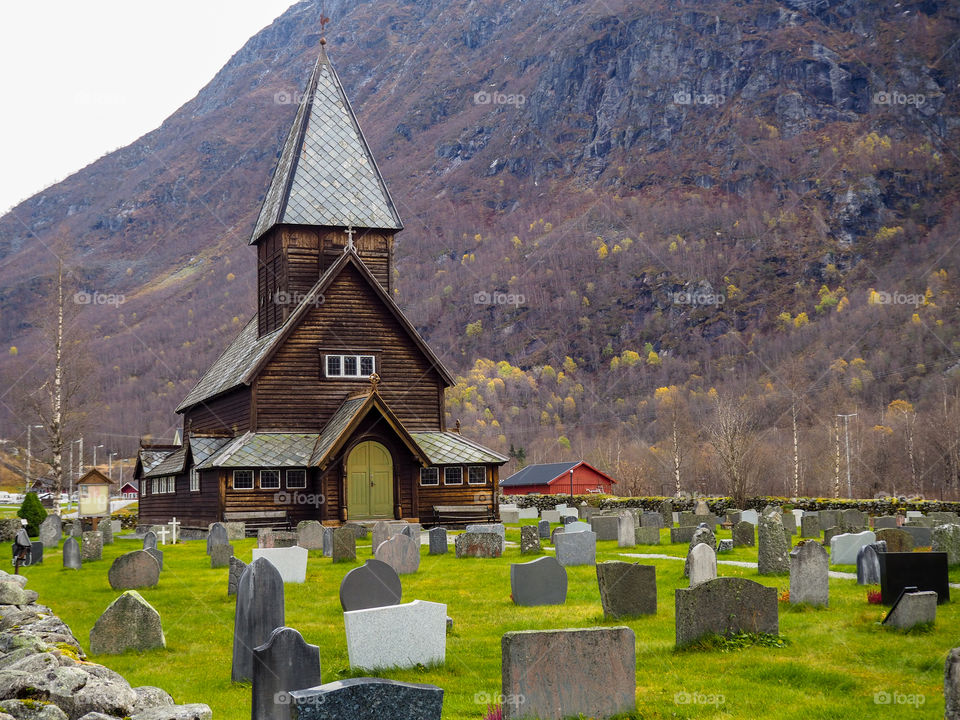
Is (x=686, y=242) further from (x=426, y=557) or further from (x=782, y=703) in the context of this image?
(x=782, y=703)

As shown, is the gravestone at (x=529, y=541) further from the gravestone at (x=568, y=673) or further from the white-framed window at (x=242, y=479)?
the gravestone at (x=568, y=673)

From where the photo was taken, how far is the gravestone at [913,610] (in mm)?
12523

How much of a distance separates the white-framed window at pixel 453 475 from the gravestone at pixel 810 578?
24.6 metres

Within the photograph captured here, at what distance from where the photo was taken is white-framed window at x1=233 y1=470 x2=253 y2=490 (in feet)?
115

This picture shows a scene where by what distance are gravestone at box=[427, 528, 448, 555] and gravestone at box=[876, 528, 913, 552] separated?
10.8 m

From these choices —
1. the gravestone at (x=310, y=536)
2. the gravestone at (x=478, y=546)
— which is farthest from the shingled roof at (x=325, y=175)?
the gravestone at (x=478, y=546)

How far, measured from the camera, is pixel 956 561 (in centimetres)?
1872

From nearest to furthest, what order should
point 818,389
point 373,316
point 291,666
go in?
point 291,666 → point 373,316 → point 818,389

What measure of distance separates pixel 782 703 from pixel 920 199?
19378 centimetres

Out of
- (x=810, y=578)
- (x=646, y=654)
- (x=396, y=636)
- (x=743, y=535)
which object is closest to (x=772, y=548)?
(x=810, y=578)

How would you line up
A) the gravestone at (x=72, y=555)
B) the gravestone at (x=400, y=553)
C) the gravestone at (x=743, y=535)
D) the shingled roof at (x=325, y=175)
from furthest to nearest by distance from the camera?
the shingled roof at (x=325, y=175) < the gravestone at (x=743, y=535) < the gravestone at (x=72, y=555) < the gravestone at (x=400, y=553)

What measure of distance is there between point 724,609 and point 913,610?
8.71ft

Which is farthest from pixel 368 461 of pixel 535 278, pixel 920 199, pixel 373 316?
pixel 920 199

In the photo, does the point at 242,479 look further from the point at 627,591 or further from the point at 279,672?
the point at 279,672
